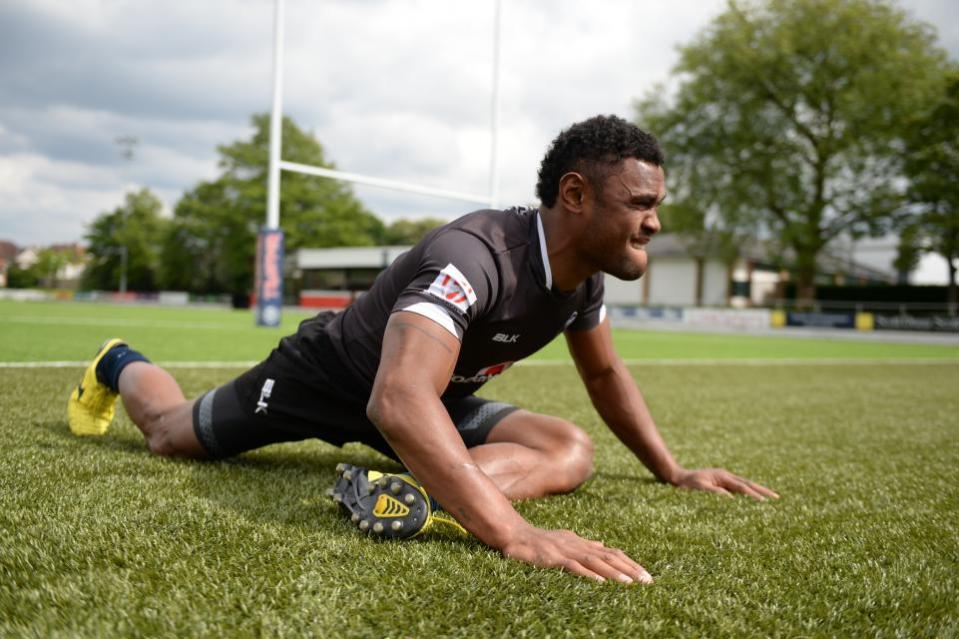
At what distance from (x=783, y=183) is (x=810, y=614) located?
32.2 metres

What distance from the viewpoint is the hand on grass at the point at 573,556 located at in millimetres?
1572

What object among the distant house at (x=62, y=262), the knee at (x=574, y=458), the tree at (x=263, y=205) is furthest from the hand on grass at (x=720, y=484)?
the distant house at (x=62, y=262)

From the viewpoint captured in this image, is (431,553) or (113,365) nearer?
(431,553)

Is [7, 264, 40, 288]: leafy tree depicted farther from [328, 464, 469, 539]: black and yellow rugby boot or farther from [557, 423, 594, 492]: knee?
[328, 464, 469, 539]: black and yellow rugby boot

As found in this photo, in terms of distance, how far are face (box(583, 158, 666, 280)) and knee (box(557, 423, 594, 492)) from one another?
763 millimetres

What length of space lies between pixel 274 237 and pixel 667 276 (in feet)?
103

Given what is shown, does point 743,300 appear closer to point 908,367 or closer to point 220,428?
point 908,367

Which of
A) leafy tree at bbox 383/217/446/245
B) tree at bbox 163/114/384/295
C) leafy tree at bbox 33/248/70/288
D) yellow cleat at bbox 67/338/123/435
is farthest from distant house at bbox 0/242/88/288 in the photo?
yellow cleat at bbox 67/338/123/435

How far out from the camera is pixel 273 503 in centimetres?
217

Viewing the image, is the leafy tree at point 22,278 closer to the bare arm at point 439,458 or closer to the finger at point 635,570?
the bare arm at point 439,458

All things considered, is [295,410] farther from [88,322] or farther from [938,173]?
[938,173]

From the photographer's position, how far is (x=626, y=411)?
8.80ft

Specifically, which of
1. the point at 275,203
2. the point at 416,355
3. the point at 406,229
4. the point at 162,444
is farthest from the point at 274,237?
the point at 406,229

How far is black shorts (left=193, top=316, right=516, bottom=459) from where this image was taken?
7.99 feet
